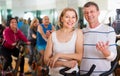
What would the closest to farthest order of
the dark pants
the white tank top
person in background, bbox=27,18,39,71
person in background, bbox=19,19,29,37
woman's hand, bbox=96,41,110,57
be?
woman's hand, bbox=96,41,110,57 < the white tank top < the dark pants < person in background, bbox=27,18,39,71 < person in background, bbox=19,19,29,37

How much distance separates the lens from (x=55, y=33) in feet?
6.19

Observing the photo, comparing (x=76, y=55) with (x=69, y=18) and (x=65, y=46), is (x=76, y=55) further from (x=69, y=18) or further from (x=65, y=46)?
(x=69, y=18)

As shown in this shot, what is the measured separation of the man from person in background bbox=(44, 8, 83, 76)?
0.48 ft

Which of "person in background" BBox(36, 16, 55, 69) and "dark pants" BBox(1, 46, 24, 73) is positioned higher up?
"person in background" BBox(36, 16, 55, 69)

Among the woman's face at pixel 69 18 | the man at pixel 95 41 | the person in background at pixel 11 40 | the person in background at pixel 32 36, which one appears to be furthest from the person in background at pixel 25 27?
the woman's face at pixel 69 18

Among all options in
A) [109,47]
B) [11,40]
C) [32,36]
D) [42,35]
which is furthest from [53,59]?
[32,36]

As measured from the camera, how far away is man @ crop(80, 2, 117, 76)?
6.33 ft

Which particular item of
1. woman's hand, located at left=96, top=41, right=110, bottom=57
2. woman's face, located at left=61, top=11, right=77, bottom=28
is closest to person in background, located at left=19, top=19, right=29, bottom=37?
woman's face, located at left=61, top=11, right=77, bottom=28

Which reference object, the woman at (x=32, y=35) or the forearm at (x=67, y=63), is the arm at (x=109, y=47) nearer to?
the forearm at (x=67, y=63)

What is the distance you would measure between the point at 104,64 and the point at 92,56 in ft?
0.37

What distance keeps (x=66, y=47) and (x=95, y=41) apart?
10.8 inches

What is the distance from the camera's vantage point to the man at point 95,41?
1929 millimetres

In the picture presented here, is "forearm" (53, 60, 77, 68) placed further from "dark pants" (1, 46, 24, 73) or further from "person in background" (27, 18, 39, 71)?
"person in background" (27, 18, 39, 71)

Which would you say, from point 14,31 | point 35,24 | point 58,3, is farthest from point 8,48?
point 58,3
